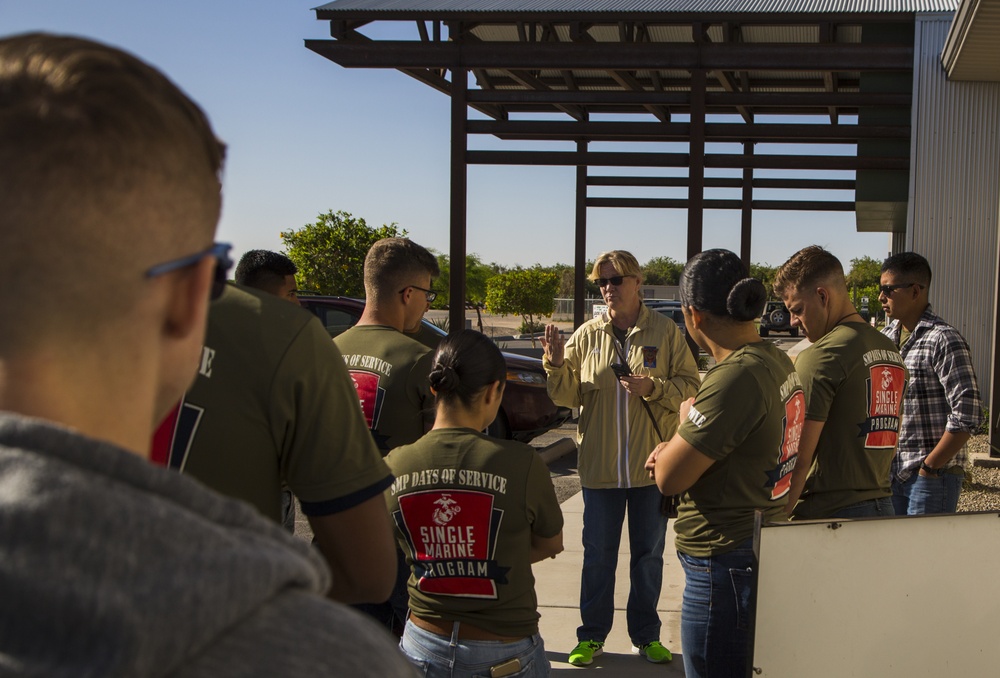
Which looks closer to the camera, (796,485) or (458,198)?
(796,485)

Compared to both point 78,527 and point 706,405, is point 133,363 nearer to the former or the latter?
point 78,527

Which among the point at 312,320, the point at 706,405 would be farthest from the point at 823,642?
the point at 312,320

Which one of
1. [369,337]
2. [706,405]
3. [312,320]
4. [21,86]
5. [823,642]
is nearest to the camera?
[21,86]

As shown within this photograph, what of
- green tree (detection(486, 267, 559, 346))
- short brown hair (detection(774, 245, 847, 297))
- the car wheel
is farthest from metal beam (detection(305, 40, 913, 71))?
green tree (detection(486, 267, 559, 346))

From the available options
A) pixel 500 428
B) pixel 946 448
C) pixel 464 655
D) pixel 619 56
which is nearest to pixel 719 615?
pixel 464 655

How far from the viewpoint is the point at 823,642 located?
275cm

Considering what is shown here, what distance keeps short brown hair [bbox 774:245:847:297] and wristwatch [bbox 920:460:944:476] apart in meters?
1.22

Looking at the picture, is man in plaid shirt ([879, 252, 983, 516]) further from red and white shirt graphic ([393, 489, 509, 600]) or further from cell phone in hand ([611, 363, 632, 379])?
red and white shirt graphic ([393, 489, 509, 600])

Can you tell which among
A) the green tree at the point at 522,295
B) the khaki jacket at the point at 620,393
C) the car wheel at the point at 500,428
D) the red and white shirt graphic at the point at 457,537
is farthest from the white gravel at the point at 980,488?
the green tree at the point at 522,295

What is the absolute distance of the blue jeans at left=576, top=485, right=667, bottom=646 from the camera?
471cm

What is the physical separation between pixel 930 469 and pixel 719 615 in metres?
1.93

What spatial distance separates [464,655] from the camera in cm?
→ 281

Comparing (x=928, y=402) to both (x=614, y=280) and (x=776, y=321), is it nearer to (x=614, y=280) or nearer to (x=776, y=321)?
(x=614, y=280)

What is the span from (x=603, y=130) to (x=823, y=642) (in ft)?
35.7
